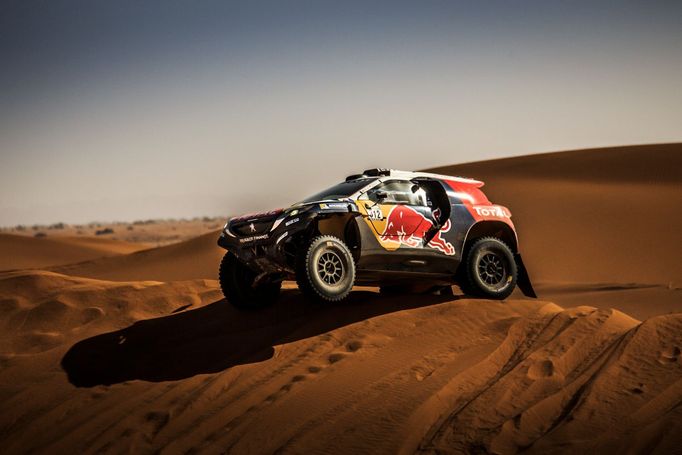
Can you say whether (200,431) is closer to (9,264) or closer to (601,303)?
(601,303)

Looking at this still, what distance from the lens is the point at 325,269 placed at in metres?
8.50

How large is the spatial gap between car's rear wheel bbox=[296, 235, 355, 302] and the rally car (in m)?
0.01

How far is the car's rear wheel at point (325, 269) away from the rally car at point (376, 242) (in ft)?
0.04

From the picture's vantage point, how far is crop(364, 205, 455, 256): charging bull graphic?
9117 mm

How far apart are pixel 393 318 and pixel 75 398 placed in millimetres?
3535

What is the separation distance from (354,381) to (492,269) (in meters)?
3.94

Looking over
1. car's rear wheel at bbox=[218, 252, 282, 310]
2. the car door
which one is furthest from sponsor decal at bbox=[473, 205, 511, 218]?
car's rear wheel at bbox=[218, 252, 282, 310]

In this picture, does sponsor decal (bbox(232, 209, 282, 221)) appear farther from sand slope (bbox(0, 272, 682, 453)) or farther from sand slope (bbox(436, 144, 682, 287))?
sand slope (bbox(436, 144, 682, 287))

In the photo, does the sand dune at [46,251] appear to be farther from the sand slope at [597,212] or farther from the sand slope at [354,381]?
the sand slope at [354,381]

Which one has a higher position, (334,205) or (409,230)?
(334,205)

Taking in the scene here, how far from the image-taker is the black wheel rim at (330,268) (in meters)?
8.48

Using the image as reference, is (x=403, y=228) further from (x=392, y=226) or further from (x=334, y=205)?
(x=334, y=205)

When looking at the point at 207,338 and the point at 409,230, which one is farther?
the point at 409,230

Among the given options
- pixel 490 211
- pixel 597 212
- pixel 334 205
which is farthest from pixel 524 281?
pixel 597 212
